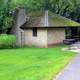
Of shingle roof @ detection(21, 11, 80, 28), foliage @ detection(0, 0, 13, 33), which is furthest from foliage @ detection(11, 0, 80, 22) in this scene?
foliage @ detection(0, 0, 13, 33)

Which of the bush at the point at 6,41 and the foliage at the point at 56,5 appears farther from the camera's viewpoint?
the foliage at the point at 56,5

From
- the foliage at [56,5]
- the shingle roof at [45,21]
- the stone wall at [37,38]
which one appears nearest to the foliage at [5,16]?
the shingle roof at [45,21]

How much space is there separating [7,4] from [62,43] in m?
8.85

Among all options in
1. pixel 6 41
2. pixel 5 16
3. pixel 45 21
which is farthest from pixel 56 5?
pixel 6 41

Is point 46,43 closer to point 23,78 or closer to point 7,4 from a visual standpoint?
point 7,4

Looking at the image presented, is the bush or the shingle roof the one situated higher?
the shingle roof

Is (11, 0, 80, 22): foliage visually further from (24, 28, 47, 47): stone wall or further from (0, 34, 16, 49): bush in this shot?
(0, 34, 16, 49): bush

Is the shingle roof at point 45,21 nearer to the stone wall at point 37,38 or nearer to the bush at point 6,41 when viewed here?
the stone wall at point 37,38

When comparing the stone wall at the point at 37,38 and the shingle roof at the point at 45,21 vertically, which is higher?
the shingle roof at the point at 45,21

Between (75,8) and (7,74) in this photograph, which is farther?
(75,8)

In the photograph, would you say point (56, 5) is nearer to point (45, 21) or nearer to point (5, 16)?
point (45, 21)

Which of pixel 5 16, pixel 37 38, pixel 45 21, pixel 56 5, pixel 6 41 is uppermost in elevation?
pixel 56 5

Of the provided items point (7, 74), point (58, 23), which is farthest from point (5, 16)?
point (7, 74)

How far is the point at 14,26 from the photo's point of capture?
4306cm
